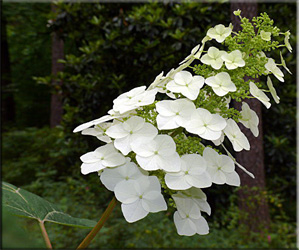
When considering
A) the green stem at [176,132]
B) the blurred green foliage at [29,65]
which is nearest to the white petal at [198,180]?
the green stem at [176,132]

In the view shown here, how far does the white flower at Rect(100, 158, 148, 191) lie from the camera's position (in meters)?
0.64

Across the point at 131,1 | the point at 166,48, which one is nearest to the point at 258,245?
the point at 166,48

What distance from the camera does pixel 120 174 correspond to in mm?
641

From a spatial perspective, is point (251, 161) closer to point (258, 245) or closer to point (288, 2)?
point (258, 245)

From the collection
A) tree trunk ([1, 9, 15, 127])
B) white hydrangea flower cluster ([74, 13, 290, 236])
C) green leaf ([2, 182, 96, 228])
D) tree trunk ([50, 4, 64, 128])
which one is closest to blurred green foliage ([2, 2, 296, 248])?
green leaf ([2, 182, 96, 228])

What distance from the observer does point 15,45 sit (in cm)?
971

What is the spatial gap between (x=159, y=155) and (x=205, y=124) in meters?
0.10

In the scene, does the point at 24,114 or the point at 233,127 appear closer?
the point at 233,127

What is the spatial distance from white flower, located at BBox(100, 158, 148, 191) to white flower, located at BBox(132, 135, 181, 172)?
0.14 feet

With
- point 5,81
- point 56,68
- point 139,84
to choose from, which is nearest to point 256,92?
point 139,84

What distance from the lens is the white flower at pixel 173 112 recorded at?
0.63 metres

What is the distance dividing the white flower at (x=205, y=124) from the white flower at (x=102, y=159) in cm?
14

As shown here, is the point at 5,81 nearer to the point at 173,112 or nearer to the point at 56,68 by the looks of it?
the point at 56,68

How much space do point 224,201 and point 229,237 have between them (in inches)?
16.9
